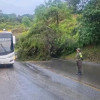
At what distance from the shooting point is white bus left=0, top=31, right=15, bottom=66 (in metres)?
27.2

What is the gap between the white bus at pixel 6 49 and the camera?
27.2 meters

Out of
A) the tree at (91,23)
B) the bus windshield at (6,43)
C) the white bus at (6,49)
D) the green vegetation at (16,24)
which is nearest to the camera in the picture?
the white bus at (6,49)

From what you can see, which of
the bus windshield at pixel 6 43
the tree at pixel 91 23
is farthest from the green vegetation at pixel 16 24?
the bus windshield at pixel 6 43

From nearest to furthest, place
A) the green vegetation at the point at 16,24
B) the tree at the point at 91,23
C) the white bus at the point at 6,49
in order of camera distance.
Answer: the white bus at the point at 6,49 → the tree at the point at 91,23 → the green vegetation at the point at 16,24

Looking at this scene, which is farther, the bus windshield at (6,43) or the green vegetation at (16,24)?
the green vegetation at (16,24)

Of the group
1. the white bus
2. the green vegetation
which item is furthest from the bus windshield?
the green vegetation

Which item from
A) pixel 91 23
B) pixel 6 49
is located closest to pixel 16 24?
pixel 91 23

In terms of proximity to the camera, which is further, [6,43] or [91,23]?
[91,23]

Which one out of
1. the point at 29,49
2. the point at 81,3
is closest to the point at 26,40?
the point at 29,49

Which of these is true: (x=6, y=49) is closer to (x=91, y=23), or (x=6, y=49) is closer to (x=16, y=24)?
Result: (x=91, y=23)

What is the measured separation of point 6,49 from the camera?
2773cm

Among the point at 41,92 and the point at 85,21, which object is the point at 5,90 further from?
the point at 85,21

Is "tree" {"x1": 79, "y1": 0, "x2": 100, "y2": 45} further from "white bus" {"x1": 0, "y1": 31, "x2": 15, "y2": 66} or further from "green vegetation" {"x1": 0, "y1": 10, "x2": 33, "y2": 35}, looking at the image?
"green vegetation" {"x1": 0, "y1": 10, "x2": 33, "y2": 35}

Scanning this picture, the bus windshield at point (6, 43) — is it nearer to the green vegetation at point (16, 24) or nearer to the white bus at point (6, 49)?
the white bus at point (6, 49)
